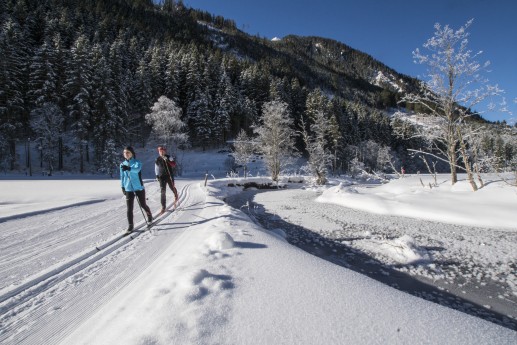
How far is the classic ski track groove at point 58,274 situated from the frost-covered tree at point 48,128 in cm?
3522

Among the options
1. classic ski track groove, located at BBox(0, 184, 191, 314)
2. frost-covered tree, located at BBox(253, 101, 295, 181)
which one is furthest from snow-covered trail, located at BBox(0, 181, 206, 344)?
frost-covered tree, located at BBox(253, 101, 295, 181)

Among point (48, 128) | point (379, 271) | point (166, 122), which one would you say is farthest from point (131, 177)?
point (48, 128)

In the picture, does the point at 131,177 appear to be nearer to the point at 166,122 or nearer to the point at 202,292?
the point at 202,292

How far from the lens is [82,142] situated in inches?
1391

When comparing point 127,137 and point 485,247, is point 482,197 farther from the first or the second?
point 127,137

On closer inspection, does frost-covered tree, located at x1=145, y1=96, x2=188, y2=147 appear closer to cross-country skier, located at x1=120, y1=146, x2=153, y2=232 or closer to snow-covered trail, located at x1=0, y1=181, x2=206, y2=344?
snow-covered trail, located at x1=0, y1=181, x2=206, y2=344

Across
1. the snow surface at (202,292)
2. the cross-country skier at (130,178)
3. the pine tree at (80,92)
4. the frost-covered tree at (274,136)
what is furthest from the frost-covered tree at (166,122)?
the cross-country skier at (130,178)

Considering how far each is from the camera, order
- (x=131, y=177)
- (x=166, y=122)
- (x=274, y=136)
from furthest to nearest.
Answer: (x=166, y=122) → (x=274, y=136) → (x=131, y=177)

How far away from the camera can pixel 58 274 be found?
3.67 meters

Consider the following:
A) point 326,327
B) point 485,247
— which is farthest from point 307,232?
point 326,327

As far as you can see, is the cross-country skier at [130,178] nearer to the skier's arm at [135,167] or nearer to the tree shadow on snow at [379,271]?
the skier's arm at [135,167]

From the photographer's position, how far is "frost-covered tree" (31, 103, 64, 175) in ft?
107

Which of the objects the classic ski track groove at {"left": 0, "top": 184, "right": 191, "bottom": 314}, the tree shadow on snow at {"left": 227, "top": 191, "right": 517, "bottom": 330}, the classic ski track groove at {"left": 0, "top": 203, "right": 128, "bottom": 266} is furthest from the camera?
the classic ski track groove at {"left": 0, "top": 203, "right": 128, "bottom": 266}

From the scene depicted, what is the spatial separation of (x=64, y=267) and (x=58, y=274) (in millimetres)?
206
